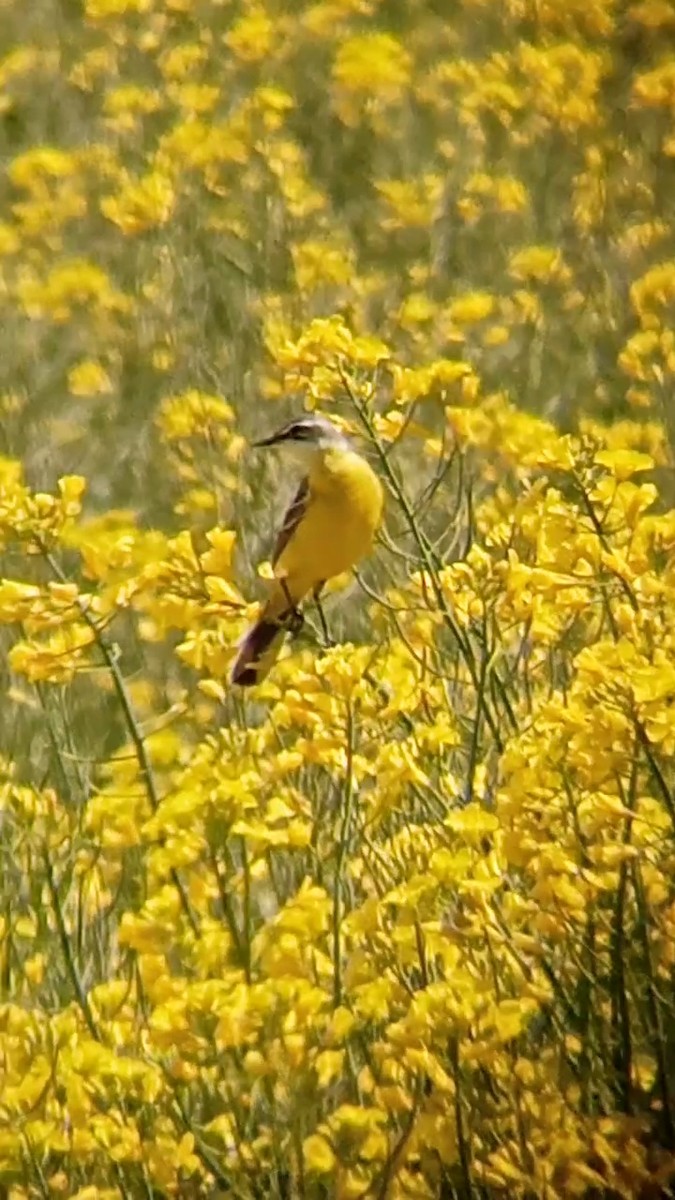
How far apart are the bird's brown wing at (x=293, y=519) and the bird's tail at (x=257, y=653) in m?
0.08

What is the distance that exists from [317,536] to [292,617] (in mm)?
59

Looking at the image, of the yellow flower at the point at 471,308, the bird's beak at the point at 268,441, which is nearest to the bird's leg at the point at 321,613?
the bird's beak at the point at 268,441

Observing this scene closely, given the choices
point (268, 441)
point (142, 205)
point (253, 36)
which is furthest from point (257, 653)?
point (253, 36)

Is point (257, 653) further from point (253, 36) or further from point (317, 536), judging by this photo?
point (253, 36)

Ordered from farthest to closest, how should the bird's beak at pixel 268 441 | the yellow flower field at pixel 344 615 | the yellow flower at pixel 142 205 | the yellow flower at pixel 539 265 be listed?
the yellow flower at pixel 142 205 < the yellow flower at pixel 539 265 < the bird's beak at pixel 268 441 < the yellow flower field at pixel 344 615

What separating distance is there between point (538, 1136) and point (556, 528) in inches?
13.2

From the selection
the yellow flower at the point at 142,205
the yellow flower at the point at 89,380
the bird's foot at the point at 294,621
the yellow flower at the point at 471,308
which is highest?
the yellow flower at the point at 142,205

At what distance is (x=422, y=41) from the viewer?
1810mm

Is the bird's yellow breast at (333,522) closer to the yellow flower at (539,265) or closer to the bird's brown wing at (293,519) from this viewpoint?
the bird's brown wing at (293,519)

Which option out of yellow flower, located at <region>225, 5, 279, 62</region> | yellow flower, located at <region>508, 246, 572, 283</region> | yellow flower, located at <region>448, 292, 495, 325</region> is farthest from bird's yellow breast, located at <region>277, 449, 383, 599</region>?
yellow flower, located at <region>225, 5, 279, 62</region>

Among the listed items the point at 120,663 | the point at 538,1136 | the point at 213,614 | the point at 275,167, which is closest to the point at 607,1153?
the point at 538,1136

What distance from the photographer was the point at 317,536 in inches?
53.7

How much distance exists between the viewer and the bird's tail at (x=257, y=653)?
1.30m

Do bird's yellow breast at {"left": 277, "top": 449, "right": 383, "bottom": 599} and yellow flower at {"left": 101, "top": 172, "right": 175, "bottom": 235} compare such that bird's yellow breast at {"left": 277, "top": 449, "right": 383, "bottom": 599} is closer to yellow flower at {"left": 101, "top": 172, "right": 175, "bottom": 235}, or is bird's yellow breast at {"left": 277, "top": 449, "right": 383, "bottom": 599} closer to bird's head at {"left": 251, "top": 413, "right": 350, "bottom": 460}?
bird's head at {"left": 251, "top": 413, "right": 350, "bottom": 460}
